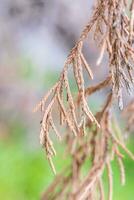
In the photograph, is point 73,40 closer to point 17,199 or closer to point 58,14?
point 58,14

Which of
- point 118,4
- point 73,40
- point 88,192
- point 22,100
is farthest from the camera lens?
point 22,100

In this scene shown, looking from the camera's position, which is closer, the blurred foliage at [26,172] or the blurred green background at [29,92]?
the blurred green background at [29,92]

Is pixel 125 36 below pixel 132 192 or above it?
above

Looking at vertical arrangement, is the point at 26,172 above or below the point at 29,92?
below

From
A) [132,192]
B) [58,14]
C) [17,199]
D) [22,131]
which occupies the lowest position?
[132,192]

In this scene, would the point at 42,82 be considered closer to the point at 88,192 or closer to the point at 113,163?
the point at 113,163

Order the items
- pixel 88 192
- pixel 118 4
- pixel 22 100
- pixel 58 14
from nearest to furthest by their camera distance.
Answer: pixel 118 4
pixel 88 192
pixel 58 14
pixel 22 100

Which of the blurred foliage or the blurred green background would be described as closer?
the blurred green background

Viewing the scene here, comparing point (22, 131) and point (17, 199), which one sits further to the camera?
point (22, 131)

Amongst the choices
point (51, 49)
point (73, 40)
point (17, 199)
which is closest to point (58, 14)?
point (73, 40)

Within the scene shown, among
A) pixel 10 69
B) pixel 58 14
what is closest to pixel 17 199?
pixel 10 69
